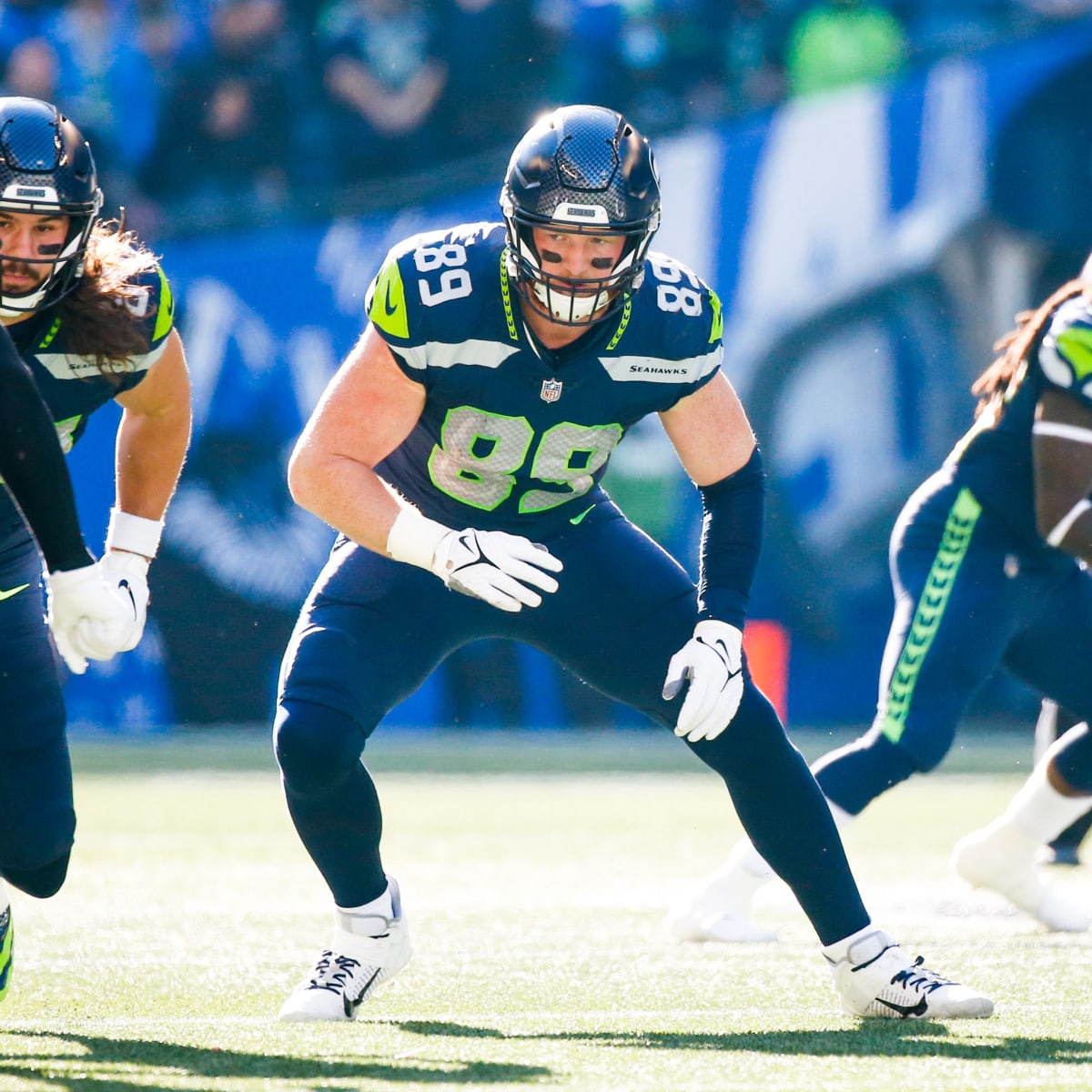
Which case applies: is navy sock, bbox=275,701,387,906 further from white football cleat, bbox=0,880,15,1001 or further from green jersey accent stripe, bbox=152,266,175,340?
green jersey accent stripe, bbox=152,266,175,340

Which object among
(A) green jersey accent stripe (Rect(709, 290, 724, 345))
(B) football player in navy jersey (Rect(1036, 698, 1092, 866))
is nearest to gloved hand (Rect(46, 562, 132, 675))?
(A) green jersey accent stripe (Rect(709, 290, 724, 345))

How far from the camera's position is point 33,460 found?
2477 millimetres

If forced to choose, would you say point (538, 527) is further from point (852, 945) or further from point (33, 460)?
point (33, 460)

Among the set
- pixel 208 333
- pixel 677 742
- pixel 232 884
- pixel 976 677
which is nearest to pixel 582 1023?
pixel 976 677

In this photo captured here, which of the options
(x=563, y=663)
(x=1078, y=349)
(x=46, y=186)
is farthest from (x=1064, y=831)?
(x=46, y=186)

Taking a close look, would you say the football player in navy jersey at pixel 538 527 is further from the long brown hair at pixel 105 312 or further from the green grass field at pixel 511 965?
the long brown hair at pixel 105 312

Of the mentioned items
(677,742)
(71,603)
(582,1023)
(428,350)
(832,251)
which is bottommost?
(677,742)

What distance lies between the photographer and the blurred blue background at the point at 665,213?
31.2 ft

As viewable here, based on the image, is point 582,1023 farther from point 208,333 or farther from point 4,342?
point 208,333

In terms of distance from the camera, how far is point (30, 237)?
288 cm

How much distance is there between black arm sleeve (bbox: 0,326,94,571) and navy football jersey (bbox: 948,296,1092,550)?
217 centimetres

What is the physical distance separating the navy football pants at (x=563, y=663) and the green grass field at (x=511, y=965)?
0.27 metres

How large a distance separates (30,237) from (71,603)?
66 centimetres

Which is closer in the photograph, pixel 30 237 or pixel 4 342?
pixel 4 342
